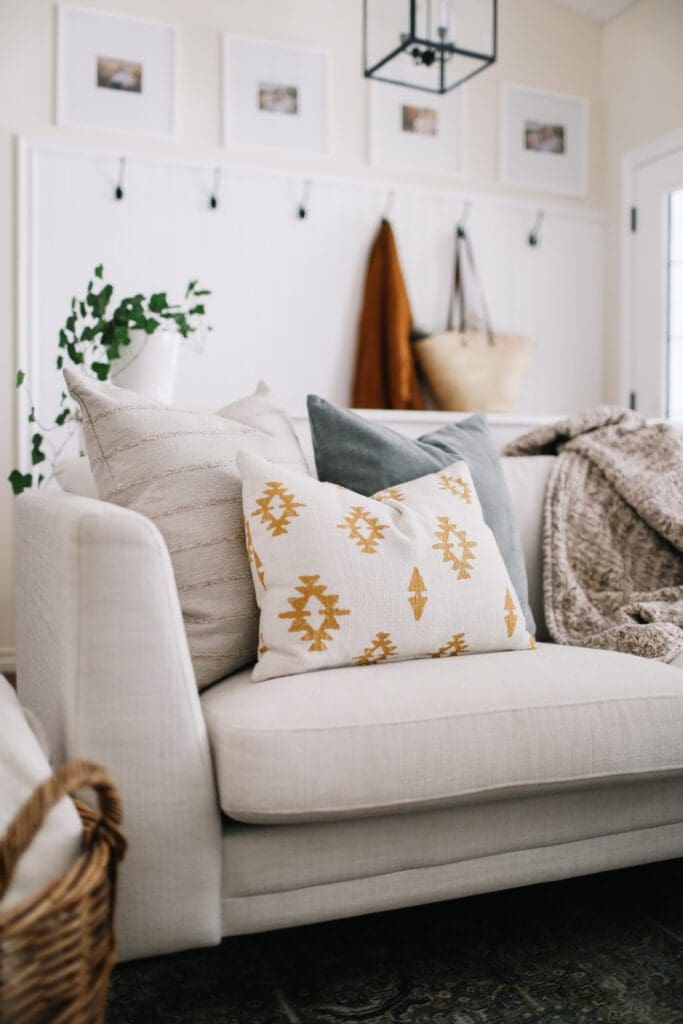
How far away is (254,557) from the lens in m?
1.37

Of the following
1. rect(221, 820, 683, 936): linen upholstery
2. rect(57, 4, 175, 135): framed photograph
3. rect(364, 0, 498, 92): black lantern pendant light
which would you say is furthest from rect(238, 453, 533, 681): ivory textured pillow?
rect(57, 4, 175, 135): framed photograph

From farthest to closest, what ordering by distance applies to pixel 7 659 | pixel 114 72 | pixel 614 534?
pixel 114 72
pixel 7 659
pixel 614 534

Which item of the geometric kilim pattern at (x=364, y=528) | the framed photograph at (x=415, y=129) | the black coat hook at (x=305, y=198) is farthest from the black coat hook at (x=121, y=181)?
the geometric kilim pattern at (x=364, y=528)

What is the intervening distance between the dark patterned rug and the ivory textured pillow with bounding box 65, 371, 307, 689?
42 centimetres

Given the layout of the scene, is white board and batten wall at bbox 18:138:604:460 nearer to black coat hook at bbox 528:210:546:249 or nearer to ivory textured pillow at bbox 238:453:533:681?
black coat hook at bbox 528:210:546:249

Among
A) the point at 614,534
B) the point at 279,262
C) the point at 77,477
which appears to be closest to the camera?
the point at 77,477

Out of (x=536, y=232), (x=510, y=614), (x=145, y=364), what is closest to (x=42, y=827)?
(x=510, y=614)

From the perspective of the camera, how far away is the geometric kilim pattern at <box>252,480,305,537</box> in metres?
1.36

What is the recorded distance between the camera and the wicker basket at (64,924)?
81 centimetres

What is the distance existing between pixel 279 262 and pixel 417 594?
233 centimetres

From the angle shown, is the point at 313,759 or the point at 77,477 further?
the point at 77,477

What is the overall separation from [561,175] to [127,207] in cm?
182

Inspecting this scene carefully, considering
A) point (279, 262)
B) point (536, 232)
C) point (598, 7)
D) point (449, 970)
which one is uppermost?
point (598, 7)

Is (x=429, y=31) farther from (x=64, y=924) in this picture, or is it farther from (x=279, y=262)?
(x=64, y=924)
